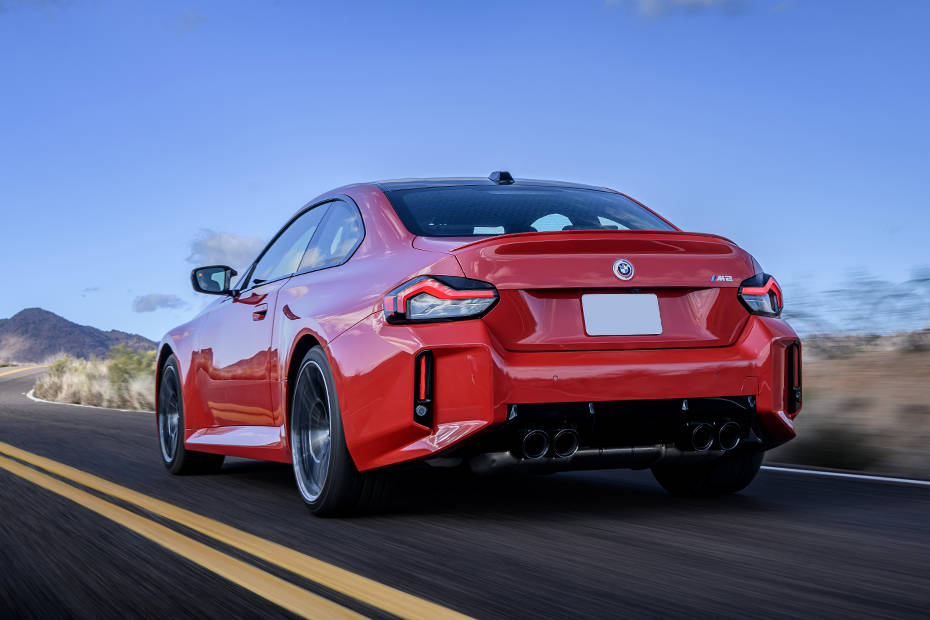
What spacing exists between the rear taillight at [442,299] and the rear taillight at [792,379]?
1446 mm

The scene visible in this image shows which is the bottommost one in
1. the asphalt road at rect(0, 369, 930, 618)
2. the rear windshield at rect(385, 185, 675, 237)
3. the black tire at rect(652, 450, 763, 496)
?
the asphalt road at rect(0, 369, 930, 618)

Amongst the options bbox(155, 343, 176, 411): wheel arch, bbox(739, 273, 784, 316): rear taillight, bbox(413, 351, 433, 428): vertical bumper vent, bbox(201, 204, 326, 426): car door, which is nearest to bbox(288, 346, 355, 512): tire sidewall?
bbox(413, 351, 433, 428): vertical bumper vent

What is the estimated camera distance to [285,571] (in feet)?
13.3

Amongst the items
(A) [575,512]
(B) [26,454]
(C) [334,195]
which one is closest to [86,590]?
(A) [575,512]

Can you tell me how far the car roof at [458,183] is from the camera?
5969 millimetres

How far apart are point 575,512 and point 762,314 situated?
128 cm

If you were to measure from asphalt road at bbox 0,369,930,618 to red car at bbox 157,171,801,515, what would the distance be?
1.16ft

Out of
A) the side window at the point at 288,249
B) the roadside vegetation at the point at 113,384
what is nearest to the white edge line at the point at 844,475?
the side window at the point at 288,249

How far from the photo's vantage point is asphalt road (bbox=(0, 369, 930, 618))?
3.59 m

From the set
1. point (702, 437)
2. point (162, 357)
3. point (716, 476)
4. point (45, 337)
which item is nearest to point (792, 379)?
point (702, 437)

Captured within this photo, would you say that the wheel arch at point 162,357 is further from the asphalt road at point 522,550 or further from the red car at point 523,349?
the red car at point 523,349

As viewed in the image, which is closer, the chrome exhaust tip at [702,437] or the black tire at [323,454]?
the chrome exhaust tip at [702,437]

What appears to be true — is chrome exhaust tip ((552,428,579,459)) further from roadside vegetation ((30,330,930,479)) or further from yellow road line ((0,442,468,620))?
roadside vegetation ((30,330,930,479))

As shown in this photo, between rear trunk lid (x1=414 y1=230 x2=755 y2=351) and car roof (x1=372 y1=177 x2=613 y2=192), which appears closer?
rear trunk lid (x1=414 y1=230 x2=755 y2=351)
